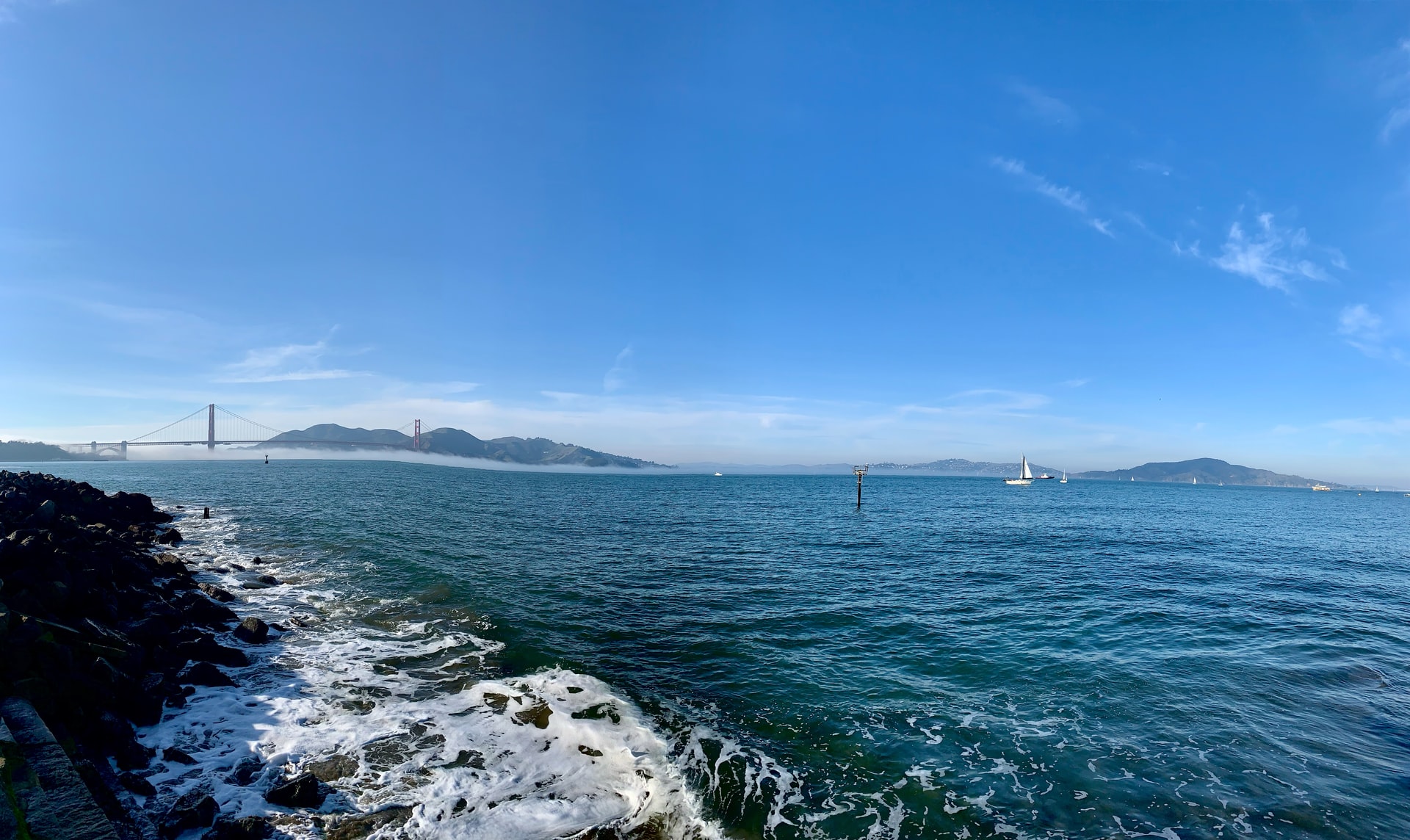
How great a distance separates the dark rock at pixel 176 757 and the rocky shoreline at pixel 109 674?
0.5 inches

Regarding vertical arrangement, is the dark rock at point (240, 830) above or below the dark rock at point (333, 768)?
above

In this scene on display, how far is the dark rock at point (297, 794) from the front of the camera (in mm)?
8531

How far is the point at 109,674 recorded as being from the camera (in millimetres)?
10031

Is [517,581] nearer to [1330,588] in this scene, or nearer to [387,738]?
[387,738]

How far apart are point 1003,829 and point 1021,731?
3.50m

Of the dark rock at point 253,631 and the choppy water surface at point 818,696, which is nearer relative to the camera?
the choppy water surface at point 818,696

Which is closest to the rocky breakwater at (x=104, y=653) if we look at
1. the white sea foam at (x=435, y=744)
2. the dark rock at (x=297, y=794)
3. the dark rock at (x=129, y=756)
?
the dark rock at (x=129, y=756)

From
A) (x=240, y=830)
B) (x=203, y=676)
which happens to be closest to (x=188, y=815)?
(x=240, y=830)

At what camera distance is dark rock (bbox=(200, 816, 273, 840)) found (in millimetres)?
7461

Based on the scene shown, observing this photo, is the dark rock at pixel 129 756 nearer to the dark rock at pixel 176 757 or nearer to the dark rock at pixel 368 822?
the dark rock at pixel 176 757

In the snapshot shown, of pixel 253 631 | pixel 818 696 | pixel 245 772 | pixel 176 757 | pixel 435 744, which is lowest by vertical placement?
pixel 818 696

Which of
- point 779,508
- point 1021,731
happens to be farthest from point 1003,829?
point 779,508

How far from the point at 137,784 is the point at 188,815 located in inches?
54.5

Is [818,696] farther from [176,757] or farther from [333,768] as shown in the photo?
[176,757]
